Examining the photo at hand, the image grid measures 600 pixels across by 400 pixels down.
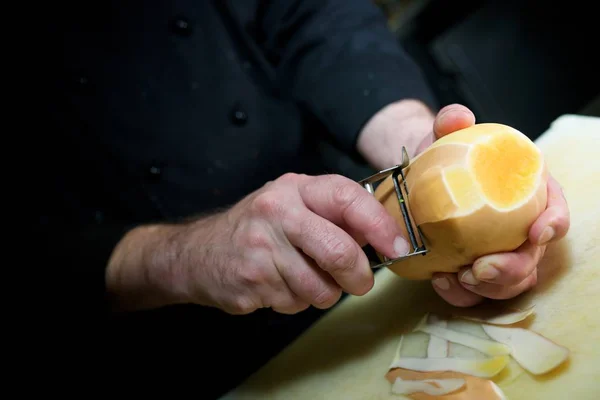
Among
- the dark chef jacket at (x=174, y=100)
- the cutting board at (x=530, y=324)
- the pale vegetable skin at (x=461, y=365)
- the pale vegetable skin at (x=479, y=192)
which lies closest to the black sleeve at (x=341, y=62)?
the dark chef jacket at (x=174, y=100)

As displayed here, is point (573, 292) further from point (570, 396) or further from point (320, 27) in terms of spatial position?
point (320, 27)

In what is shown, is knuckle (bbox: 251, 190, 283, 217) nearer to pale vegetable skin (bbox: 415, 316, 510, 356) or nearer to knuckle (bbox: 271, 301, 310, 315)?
knuckle (bbox: 271, 301, 310, 315)

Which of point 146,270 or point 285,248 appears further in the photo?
point 146,270

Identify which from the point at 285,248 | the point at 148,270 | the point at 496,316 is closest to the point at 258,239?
the point at 285,248

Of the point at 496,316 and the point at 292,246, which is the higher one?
the point at 292,246

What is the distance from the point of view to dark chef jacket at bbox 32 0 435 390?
46.9 inches

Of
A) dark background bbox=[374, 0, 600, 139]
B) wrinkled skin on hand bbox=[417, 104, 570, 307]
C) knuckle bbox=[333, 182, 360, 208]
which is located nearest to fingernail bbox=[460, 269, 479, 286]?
wrinkled skin on hand bbox=[417, 104, 570, 307]

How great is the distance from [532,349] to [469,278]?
141 millimetres

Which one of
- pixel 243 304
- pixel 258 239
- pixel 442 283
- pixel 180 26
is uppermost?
pixel 180 26

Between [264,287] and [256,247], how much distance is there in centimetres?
7

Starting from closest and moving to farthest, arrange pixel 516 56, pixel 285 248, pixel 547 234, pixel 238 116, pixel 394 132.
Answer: pixel 547 234 < pixel 285 248 < pixel 394 132 < pixel 238 116 < pixel 516 56

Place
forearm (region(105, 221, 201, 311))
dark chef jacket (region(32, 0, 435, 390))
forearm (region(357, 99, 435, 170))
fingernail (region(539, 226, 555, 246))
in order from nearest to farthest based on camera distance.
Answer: fingernail (region(539, 226, 555, 246)) < forearm (region(105, 221, 201, 311)) < forearm (region(357, 99, 435, 170)) < dark chef jacket (region(32, 0, 435, 390))

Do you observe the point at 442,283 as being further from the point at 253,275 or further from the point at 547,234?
the point at 253,275

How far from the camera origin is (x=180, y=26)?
1229 mm
